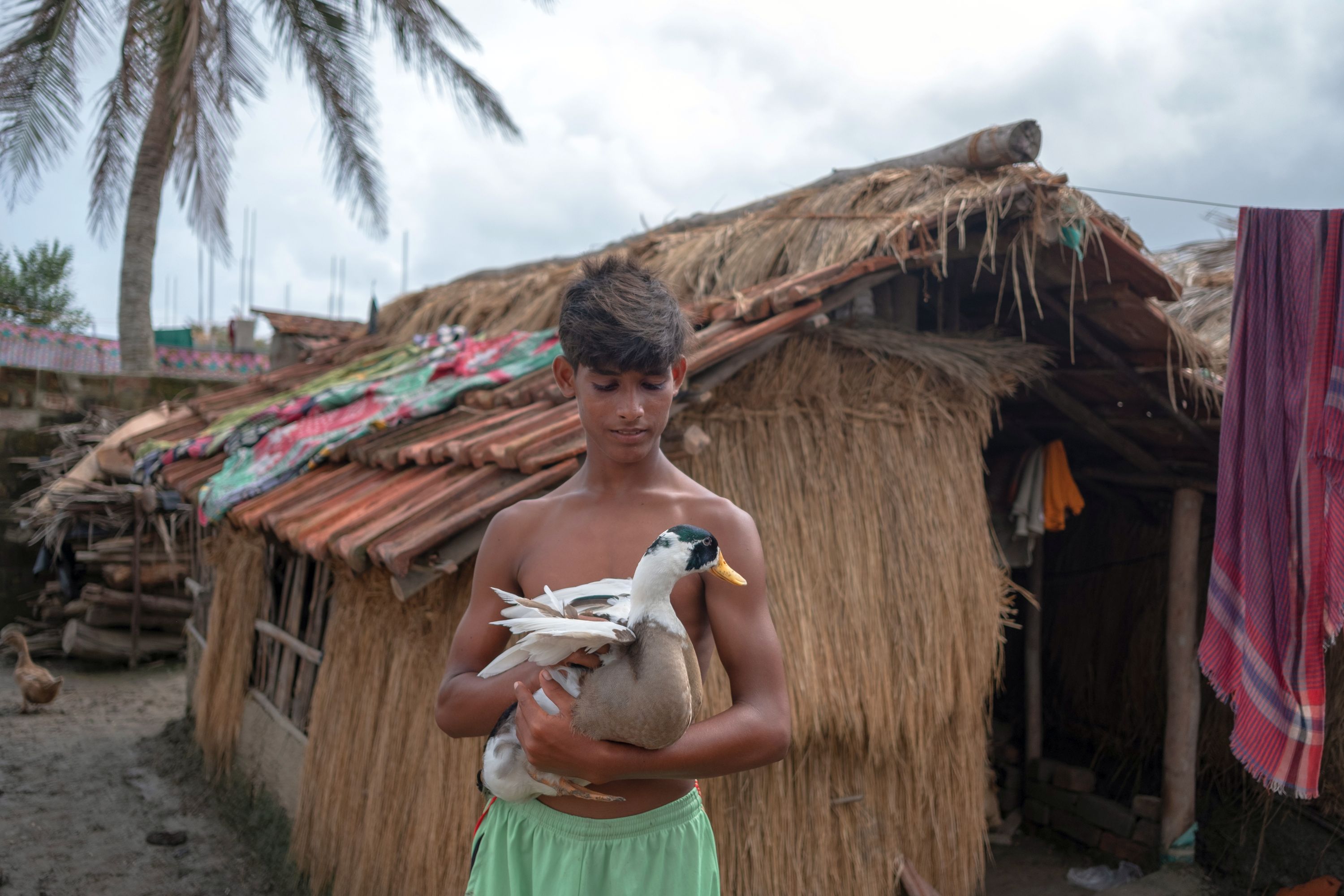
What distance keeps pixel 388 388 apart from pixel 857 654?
11.3 feet

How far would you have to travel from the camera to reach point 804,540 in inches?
154

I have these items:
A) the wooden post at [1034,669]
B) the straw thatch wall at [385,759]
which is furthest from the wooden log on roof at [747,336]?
the wooden post at [1034,669]

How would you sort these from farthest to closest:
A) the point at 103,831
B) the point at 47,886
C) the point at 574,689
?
the point at 103,831
the point at 47,886
the point at 574,689

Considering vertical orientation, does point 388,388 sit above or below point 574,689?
above

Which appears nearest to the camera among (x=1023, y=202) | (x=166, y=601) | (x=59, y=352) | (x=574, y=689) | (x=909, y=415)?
(x=574, y=689)

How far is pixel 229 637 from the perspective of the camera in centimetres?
590

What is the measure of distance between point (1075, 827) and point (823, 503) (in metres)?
3.58

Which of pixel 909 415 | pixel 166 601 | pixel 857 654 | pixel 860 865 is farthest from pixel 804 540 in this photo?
pixel 166 601

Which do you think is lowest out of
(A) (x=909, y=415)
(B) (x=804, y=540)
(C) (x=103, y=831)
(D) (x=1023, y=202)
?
(C) (x=103, y=831)

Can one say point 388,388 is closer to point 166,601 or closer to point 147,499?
point 147,499

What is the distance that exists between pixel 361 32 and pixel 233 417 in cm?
551

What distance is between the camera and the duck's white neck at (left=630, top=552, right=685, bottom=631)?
1451 millimetres

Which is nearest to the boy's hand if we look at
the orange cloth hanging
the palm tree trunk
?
the orange cloth hanging

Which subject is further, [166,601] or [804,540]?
[166,601]
